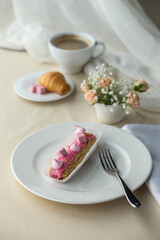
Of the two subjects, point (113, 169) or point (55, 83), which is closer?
point (113, 169)

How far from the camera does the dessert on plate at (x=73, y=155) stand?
70 centimetres

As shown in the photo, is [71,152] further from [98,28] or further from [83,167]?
[98,28]

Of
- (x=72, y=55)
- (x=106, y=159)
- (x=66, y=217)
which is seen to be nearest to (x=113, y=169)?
(x=106, y=159)

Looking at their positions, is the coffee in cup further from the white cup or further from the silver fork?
the silver fork

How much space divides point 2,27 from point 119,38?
576 mm

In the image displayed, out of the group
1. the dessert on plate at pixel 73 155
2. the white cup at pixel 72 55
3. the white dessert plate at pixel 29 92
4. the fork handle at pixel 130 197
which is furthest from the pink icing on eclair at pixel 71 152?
the white cup at pixel 72 55

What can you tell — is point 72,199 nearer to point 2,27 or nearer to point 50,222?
point 50,222

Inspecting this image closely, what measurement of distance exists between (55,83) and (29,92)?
9cm

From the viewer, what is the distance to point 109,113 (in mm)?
946

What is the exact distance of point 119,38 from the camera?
4.59 feet

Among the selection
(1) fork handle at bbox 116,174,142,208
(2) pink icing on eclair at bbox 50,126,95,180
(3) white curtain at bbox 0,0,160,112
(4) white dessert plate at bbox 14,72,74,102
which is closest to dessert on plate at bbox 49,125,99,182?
(2) pink icing on eclair at bbox 50,126,95,180

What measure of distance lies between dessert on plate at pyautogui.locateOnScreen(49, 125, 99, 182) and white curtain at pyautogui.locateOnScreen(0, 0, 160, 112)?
0.38 m

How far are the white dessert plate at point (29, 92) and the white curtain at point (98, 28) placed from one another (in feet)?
0.54

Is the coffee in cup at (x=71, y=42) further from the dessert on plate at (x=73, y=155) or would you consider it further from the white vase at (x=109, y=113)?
the dessert on plate at (x=73, y=155)
